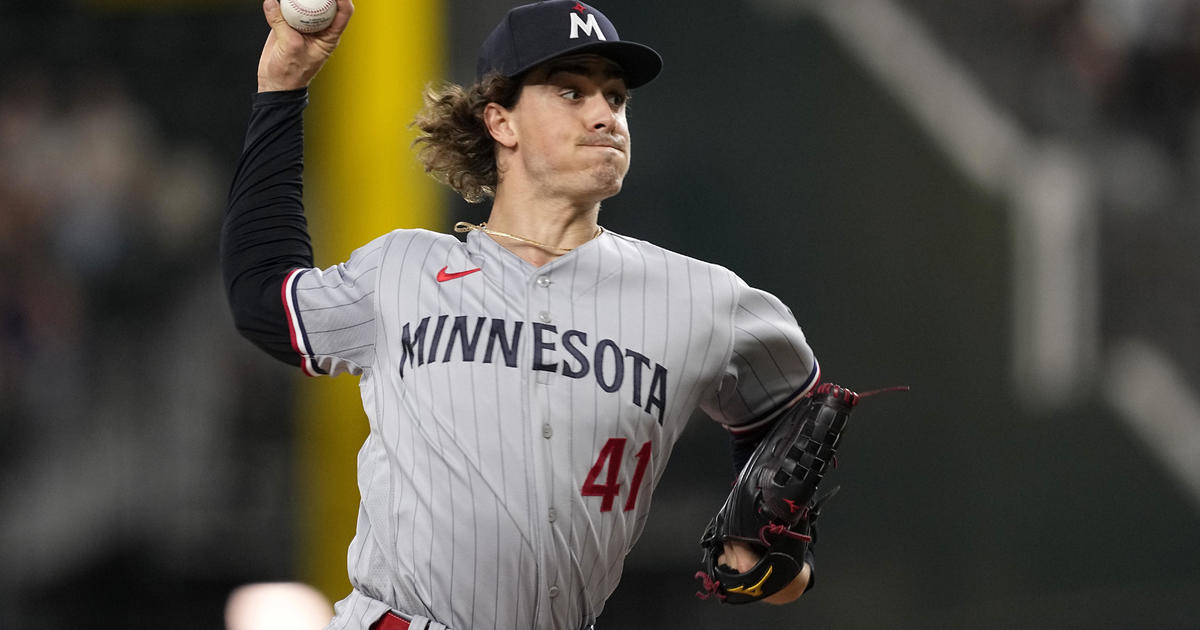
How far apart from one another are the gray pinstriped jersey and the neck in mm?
30

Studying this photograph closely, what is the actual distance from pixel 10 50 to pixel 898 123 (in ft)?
11.3

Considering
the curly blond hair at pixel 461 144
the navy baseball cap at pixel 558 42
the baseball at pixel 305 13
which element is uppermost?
the baseball at pixel 305 13

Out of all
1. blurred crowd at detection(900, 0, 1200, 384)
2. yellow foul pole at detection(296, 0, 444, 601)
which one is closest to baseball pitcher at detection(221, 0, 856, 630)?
yellow foul pole at detection(296, 0, 444, 601)

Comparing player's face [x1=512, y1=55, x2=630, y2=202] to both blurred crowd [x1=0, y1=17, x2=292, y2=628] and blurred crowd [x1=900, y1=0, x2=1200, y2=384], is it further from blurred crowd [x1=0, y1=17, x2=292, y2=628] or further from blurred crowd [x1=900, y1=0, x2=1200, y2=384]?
blurred crowd [x1=900, y1=0, x2=1200, y2=384]

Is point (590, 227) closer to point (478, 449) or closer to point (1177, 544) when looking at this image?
point (478, 449)

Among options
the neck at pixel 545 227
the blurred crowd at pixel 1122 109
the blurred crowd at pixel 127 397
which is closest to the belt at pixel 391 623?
the neck at pixel 545 227

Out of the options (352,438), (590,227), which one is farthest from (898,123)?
(590,227)

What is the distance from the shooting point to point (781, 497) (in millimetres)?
1995

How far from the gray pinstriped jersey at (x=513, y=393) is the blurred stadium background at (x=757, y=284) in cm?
281

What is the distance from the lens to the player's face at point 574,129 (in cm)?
203

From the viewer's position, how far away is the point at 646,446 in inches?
77.0

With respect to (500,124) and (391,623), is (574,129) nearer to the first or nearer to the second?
(500,124)

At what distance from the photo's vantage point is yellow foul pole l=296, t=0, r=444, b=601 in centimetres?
480

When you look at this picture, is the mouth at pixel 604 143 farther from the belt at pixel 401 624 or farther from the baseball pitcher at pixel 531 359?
the belt at pixel 401 624
